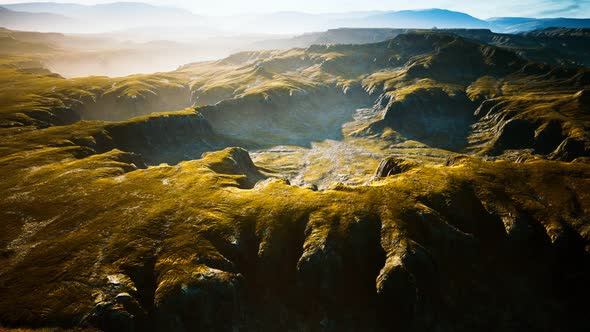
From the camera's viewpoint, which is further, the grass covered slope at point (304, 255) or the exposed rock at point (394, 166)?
the exposed rock at point (394, 166)

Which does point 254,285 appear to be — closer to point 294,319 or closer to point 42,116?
point 294,319

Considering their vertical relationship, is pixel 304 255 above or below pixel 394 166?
below

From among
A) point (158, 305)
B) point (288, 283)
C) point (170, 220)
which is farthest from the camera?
point (170, 220)

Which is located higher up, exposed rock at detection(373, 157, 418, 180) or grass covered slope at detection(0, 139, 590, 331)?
exposed rock at detection(373, 157, 418, 180)

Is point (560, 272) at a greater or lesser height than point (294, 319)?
greater

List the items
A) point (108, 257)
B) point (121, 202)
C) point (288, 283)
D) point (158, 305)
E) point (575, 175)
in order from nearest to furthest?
point (158, 305), point (108, 257), point (288, 283), point (121, 202), point (575, 175)

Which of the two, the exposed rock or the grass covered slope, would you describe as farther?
the exposed rock

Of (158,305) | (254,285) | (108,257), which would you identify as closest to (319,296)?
(254,285)

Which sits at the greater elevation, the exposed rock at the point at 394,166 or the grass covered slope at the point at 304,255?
the exposed rock at the point at 394,166

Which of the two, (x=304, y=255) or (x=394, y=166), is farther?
(x=394, y=166)

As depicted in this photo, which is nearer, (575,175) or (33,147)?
(575,175)

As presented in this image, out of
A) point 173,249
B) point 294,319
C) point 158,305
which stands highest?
point 173,249
